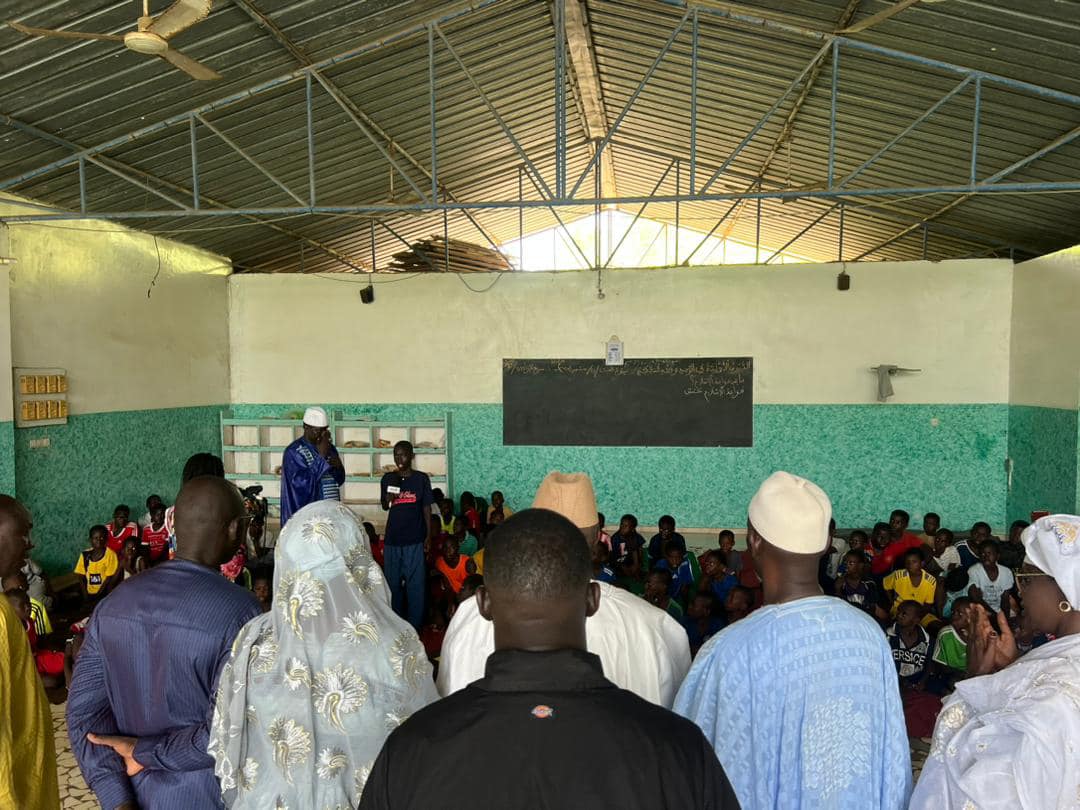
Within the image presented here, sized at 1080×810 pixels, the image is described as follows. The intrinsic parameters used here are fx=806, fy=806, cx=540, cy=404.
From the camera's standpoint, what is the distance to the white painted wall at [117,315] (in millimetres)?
6531

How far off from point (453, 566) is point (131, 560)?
Result: 7.56 ft

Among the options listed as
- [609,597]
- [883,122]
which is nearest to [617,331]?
[883,122]

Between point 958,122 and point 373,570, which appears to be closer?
point 373,570

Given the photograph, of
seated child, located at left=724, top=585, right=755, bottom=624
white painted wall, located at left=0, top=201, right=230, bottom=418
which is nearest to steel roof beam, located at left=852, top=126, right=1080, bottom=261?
seated child, located at left=724, top=585, right=755, bottom=624

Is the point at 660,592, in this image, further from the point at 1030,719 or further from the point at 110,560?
the point at 110,560

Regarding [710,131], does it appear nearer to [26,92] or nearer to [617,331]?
[617,331]

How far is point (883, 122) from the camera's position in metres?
6.86

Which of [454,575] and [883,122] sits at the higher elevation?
[883,122]

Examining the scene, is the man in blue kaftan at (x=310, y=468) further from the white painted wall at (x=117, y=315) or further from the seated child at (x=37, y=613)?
the white painted wall at (x=117, y=315)

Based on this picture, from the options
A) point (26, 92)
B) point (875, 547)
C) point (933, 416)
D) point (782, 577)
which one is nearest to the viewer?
point (782, 577)

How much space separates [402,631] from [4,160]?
600 cm

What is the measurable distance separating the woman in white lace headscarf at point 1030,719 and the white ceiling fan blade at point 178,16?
11.4 ft

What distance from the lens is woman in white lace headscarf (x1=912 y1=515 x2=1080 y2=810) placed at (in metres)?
1.51

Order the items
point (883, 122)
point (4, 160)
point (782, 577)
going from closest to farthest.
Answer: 1. point (782, 577)
2. point (4, 160)
3. point (883, 122)
